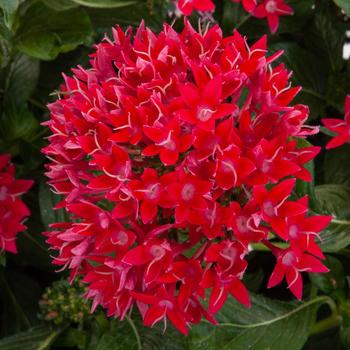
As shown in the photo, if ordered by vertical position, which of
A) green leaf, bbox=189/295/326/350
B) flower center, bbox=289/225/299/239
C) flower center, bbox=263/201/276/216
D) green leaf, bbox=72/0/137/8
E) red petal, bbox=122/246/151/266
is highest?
green leaf, bbox=72/0/137/8

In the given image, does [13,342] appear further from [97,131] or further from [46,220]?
[97,131]

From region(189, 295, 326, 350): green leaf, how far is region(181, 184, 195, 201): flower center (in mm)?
287

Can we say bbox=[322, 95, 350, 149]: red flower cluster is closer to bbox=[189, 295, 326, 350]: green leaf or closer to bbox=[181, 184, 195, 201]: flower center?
bbox=[189, 295, 326, 350]: green leaf

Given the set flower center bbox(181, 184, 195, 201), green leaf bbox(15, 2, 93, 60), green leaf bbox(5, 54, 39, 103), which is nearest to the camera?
flower center bbox(181, 184, 195, 201)

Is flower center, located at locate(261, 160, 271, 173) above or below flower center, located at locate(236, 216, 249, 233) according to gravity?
above

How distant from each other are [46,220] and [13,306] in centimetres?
25

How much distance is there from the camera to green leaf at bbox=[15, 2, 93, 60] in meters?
0.92

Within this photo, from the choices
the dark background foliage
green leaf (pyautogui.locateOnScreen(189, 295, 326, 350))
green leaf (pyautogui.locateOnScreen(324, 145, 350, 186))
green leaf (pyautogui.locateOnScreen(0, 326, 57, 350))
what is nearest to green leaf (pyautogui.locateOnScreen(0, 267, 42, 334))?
the dark background foliage

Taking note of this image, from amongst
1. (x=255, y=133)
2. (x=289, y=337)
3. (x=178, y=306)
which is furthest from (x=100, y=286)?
(x=289, y=337)

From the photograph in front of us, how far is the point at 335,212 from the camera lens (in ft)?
2.86

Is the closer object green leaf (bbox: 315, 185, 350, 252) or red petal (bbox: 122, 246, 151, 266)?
red petal (bbox: 122, 246, 151, 266)

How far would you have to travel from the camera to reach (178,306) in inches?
24.8

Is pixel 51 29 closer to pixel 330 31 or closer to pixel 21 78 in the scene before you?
pixel 21 78

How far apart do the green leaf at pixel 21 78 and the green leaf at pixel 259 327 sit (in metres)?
0.47
